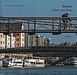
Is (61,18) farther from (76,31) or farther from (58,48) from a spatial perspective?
(58,48)

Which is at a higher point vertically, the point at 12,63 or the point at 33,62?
the point at 33,62

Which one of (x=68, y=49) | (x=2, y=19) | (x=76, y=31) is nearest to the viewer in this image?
(x=76, y=31)

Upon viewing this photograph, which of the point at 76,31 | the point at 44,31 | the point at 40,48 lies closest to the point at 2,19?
the point at 44,31

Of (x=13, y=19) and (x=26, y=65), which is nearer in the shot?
(x=13, y=19)

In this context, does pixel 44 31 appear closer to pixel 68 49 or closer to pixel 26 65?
pixel 68 49

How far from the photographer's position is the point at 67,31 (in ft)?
241

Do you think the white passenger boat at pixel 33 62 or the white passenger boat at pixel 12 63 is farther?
the white passenger boat at pixel 33 62

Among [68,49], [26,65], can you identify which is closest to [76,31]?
[68,49]

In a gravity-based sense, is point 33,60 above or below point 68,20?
below

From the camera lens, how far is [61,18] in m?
76.4

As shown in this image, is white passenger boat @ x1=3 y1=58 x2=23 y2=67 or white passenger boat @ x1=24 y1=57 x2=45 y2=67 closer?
white passenger boat @ x1=3 y1=58 x2=23 y2=67

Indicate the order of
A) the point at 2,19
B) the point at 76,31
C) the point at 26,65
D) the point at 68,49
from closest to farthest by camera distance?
the point at 76,31 → the point at 2,19 → the point at 68,49 → the point at 26,65

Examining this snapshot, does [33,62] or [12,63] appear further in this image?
[33,62]

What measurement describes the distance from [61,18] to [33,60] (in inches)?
4763
